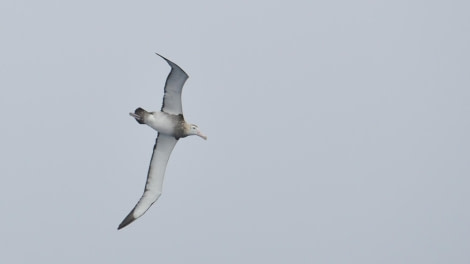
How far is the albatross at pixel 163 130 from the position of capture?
26.7 metres

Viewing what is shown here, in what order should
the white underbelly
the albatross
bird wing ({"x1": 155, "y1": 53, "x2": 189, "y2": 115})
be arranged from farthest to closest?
the white underbelly < the albatross < bird wing ({"x1": 155, "y1": 53, "x2": 189, "y2": 115})

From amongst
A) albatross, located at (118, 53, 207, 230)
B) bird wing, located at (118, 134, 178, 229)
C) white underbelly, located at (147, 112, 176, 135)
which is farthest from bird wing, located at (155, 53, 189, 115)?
bird wing, located at (118, 134, 178, 229)

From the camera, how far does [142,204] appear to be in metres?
28.6

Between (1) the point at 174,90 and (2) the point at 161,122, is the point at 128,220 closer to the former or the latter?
(2) the point at 161,122

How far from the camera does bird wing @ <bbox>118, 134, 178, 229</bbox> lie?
28.6m

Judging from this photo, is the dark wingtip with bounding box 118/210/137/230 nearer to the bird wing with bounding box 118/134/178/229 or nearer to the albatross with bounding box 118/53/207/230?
the albatross with bounding box 118/53/207/230

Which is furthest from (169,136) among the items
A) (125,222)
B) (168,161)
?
(125,222)

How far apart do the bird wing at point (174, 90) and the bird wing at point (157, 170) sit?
145 cm

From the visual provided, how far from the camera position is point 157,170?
1138 inches

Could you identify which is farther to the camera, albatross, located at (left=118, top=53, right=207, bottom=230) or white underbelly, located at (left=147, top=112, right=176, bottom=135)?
white underbelly, located at (left=147, top=112, right=176, bottom=135)

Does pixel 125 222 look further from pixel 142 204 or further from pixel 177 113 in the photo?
pixel 177 113

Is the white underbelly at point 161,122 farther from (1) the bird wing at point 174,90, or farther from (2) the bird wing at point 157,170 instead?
(2) the bird wing at point 157,170

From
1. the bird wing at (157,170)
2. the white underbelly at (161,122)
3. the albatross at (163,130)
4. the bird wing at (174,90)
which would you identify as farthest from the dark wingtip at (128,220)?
the bird wing at (174,90)

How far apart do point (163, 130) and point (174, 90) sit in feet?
6.14
